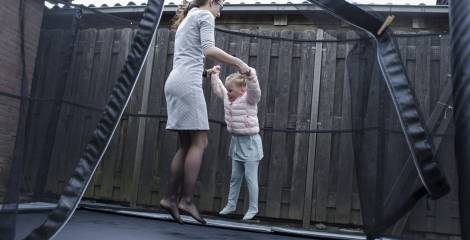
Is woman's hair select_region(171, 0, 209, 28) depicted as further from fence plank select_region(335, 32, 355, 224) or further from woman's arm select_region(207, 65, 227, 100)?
fence plank select_region(335, 32, 355, 224)

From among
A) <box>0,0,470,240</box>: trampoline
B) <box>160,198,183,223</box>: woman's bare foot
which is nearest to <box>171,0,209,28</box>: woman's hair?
<box>0,0,470,240</box>: trampoline

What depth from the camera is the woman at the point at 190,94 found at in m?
2.32

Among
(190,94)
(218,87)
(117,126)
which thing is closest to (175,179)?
(190,94)

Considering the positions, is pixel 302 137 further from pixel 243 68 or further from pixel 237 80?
pixel 243 68

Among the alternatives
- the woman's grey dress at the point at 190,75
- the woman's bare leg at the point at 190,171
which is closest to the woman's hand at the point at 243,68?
the woman's grey dress at the point at 190,75

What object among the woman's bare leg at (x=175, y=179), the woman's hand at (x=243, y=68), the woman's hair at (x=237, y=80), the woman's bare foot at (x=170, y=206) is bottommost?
the woman's bare foot at (x=170, y=206)

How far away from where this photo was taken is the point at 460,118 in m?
0.98

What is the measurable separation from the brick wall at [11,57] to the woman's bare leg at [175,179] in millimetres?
1046

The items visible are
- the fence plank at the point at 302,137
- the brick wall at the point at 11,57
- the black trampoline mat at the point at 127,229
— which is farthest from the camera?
the fence plank at the point at 302,137

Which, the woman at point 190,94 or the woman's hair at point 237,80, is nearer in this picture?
the woman at point 190,94

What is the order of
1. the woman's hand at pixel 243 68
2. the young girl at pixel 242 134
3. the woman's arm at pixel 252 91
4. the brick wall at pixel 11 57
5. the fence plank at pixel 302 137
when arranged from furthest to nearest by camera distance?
the fence plank at pixel 302 137, the young girl at pixel 242 134, the woman's arm at pixel 252 91, the woman's hand at pixel 243 68, the brick wall at pixel 11 57

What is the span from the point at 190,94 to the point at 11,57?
0.98m

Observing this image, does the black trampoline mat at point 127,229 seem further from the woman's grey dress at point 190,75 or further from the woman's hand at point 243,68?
the woman's hand at point 243,68

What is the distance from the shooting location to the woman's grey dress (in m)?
2.33
